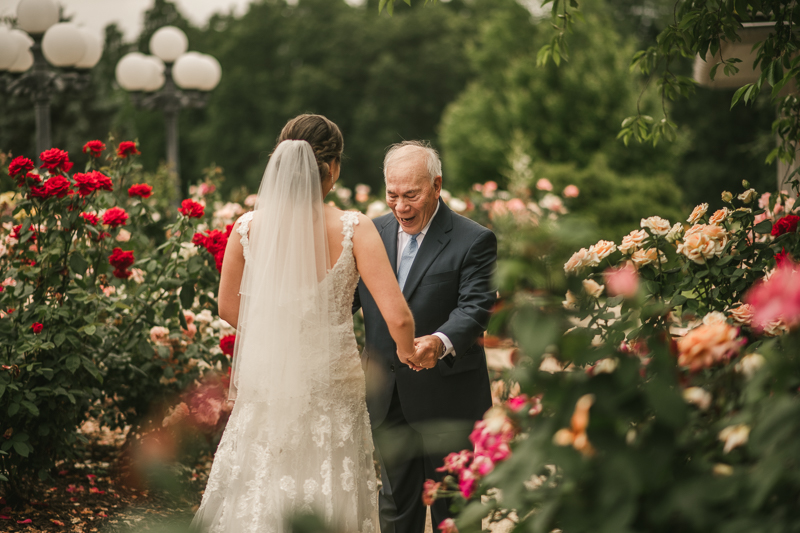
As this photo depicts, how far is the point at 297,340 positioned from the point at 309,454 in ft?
1.55

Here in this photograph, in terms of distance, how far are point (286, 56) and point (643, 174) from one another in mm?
17965

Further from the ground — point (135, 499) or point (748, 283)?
point (748, 283)

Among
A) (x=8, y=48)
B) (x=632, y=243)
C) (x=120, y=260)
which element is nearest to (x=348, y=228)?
(x=632, y=243)

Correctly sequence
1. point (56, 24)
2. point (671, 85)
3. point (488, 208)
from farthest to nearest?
point (488, 208), point (56, 24), point (671, 85)

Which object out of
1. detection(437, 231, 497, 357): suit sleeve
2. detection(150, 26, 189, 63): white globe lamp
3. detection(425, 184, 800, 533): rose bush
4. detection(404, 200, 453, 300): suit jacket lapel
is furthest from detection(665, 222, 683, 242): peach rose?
detection(150, 26, 189, 63): white globe lamp

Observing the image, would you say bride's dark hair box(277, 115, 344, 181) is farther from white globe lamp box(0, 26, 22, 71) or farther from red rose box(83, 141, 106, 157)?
white globe lamp box(0, 26, 22, 71)

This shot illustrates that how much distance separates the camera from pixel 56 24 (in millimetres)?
7223

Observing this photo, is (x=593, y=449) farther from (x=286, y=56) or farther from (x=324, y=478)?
(x=286, y=56)

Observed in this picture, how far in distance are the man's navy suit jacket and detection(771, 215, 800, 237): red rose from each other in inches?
47.6

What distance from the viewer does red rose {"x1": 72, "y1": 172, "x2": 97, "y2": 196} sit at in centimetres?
353

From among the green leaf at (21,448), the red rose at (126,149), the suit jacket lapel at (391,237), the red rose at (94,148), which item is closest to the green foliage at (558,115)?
the red rose at (126,149)

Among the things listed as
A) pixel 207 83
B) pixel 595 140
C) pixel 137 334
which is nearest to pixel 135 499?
pixel 137 334

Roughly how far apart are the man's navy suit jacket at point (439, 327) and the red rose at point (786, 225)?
3.97 ft

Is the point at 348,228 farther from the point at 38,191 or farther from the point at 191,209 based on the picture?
the point at 38,191
